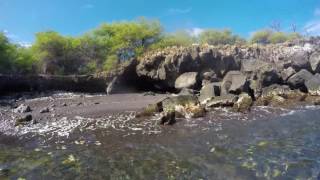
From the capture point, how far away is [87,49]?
63812 millimetres

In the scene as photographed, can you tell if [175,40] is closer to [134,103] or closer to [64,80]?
[64,80]

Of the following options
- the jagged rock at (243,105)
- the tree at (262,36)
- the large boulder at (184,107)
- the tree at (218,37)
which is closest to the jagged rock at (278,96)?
the jagged rock at (243,105)

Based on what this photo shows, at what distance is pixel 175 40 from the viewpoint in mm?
68125

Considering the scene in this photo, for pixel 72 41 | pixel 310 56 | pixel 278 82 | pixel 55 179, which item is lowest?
pixel 55 179

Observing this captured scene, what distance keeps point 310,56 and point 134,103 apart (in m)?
26.3

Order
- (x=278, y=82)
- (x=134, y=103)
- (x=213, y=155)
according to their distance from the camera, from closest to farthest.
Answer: (x=213, y=155), (x=134, y=103), (x=278, y=82)

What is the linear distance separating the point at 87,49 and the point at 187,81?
2717cm

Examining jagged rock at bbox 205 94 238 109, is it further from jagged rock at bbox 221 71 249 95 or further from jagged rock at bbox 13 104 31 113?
jagged rock at bbox 13 104 31 113

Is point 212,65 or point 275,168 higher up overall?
point 212,65

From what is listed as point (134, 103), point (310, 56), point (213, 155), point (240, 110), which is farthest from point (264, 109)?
point (310, 56)

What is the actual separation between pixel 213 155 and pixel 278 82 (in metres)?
27.4

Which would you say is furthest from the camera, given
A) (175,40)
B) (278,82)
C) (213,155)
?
(175,40)

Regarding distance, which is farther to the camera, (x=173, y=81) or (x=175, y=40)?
(x=175, y=40)

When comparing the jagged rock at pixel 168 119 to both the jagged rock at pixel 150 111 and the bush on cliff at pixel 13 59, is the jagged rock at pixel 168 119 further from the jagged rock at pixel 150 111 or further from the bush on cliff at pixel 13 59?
the bush on cliff at pixel 13 59
